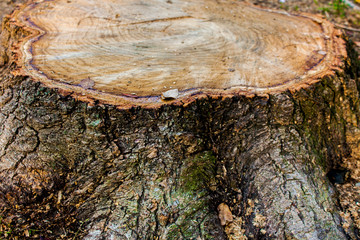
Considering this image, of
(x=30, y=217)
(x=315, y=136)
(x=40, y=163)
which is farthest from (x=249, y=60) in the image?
(x=30, y=217)

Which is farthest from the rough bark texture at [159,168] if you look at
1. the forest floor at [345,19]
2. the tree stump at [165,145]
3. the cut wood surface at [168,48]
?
the forest floor at [345,19]

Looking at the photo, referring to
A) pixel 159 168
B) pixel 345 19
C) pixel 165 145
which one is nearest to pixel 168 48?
pixel 165 145

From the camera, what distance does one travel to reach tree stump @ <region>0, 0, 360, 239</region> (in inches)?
72.4

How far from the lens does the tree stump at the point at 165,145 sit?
1.84 m

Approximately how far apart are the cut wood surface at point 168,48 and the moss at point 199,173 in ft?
1.45

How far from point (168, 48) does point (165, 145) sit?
32.8 inches

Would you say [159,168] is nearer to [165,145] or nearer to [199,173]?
[165,145]

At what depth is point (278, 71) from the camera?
7.00 ft

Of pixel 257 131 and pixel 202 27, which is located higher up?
pixel 202 27

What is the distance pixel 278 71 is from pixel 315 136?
1.76ft

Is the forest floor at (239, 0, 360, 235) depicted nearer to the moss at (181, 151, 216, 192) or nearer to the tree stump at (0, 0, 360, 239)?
the tree stump at (0, 0, 360, 239)

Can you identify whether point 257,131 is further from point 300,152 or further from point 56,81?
point 56,81

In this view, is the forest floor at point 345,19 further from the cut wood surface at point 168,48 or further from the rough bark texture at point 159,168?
the cut wood surface at point 168,48

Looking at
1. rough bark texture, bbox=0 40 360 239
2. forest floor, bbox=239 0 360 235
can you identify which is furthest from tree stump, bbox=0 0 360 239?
forest floor, bbox=239 0 360 235
